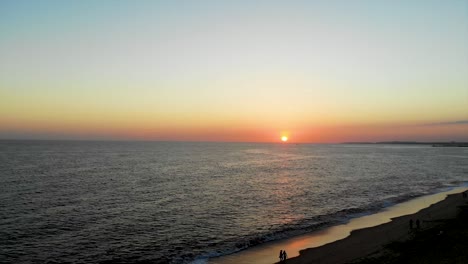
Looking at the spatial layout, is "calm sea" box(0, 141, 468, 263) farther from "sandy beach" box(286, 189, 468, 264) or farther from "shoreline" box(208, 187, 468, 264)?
"sandy beach" box(286, 189, 468, 264)

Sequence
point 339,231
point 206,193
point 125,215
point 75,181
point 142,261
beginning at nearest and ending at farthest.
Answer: point 142,261 < point 339,231 < point 125,215 < point 206,193 < point 75,181

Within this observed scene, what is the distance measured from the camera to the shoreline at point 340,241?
1089 inches

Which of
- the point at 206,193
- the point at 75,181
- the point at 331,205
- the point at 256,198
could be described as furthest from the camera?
the point at 75,181

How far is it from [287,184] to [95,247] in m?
48.9

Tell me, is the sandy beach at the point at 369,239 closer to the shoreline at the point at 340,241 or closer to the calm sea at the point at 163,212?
the shoreline at the point at 340,241

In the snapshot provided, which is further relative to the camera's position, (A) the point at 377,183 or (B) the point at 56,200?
(A) the point at 377,183

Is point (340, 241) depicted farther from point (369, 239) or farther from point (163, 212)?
point (163, 212)

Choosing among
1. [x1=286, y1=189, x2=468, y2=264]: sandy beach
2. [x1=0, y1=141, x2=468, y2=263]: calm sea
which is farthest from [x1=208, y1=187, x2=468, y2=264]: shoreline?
[x1=0, y1=141, x2=468, y2=263]: calm sea

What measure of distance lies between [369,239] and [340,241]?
264cm

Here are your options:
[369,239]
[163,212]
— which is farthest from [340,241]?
[163,212]

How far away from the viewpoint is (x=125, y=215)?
1678 inches

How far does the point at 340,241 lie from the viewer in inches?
1270

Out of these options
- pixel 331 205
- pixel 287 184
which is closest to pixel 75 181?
pixel 287 184

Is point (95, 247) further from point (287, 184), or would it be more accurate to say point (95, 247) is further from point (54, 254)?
point (287, 184)
